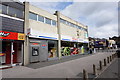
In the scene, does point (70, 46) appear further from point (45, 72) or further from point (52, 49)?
point (45, 72)

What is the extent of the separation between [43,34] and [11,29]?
14.8 feet

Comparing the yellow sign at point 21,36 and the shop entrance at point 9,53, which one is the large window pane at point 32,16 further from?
the shop entrance at point 9,53

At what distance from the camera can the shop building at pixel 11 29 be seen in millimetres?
10086

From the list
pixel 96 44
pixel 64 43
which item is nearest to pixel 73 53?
pixel 64 43

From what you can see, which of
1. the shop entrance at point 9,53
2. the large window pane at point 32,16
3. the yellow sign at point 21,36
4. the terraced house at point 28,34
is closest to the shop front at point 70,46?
the terraced house at point 28,34

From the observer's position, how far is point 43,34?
14.1 m

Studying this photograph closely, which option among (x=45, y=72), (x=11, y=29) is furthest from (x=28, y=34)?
(x=45, y=72)

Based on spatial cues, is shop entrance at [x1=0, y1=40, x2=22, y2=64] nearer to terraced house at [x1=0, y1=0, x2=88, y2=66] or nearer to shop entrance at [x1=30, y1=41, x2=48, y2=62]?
terraced house at [x1=0, y1=0, x2=88, y2=66]

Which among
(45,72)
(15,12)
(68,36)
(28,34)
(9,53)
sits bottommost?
(45,72)

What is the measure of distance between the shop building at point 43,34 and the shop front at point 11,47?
95cm

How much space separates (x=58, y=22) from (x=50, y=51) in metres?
5.63

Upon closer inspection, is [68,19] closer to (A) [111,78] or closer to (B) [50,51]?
(B) [50,51]

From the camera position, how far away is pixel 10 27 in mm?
10594

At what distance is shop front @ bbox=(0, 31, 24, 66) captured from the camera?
10.1 m
